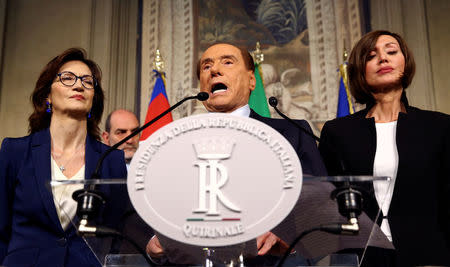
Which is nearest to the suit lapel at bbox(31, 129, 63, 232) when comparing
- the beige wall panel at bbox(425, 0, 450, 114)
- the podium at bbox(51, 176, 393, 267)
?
the podium at bbox(51, 176, 393, 267)

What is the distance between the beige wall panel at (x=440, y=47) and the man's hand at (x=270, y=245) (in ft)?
13.1

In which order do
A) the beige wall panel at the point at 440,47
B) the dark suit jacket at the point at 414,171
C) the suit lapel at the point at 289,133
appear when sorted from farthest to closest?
the beige wall panel at the point at 440,47 < the suit lapel at the point at 289,133 < the dark suit jacket at the point at 414,171

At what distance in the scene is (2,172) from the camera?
1997mm

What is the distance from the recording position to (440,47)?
5.07m

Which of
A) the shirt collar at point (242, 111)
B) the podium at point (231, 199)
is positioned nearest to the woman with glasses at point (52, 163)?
the podium at point (231, 199)

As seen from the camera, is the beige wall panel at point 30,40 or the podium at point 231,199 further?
the beige wall panel at point 30,40

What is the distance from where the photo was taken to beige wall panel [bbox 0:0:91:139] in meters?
4.94

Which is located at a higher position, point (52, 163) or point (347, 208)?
point (52, 163)

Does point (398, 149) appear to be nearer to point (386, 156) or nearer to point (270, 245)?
point (386, 156)

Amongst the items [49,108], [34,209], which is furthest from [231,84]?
[34,209]

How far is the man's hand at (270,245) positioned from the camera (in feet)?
4.28

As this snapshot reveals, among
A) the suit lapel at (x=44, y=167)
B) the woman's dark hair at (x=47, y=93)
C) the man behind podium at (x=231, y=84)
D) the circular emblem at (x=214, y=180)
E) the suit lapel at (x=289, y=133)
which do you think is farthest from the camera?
the woman's dark hair at (x=47, y=93)

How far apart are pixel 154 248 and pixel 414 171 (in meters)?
1.08

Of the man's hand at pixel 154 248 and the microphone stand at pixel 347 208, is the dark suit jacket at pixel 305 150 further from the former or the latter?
the man's hand at pixel 154 248
